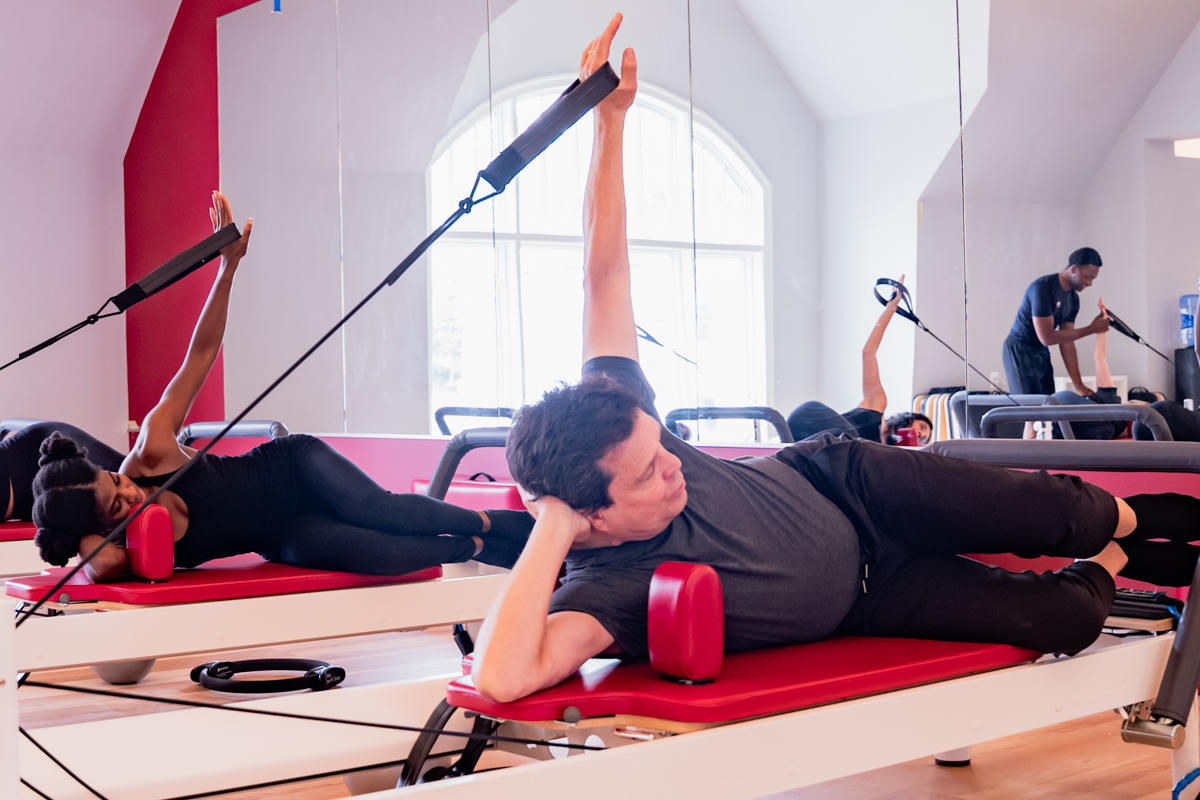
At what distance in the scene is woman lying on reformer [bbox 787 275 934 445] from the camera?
316cm

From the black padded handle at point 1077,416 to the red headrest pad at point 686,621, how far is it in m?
1.44

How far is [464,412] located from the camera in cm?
482

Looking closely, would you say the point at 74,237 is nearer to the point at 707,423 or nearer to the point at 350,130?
the point at 350,130

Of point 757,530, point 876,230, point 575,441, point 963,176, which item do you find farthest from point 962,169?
point 575,441

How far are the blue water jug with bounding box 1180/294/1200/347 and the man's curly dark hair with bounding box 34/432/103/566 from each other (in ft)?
8.51

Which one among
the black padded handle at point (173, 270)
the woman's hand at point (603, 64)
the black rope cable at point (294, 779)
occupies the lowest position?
the black rope cable at point (294, 779)

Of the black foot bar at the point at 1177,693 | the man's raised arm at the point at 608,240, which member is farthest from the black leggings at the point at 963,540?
the man's raised arm at the point at 608,240

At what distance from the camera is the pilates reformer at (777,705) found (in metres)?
1.44

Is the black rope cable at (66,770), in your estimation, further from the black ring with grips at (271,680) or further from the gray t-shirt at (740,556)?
the black ring with grips at (271,680)

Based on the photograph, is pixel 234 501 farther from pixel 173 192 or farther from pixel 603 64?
pixel 173 192

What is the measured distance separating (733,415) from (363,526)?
1.29 metres

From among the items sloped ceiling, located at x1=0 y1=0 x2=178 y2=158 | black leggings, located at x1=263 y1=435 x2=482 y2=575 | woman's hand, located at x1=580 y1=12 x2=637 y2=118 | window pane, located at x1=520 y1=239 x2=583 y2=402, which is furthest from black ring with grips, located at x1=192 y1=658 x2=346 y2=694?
sloped ceiling, located at x1=0 y1=0 x2=178 y2=158

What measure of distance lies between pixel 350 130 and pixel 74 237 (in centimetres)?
198

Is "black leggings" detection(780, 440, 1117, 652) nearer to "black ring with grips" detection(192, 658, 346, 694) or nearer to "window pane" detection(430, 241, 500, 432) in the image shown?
"black ring with grips" detection(192, 658, 346, 694)
